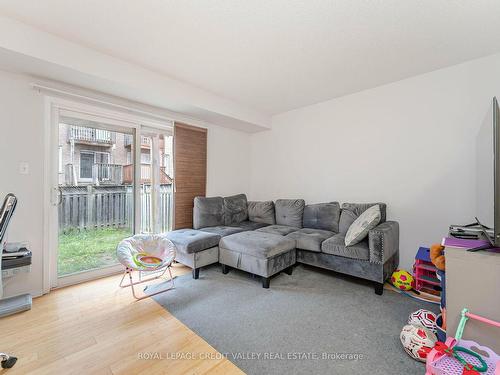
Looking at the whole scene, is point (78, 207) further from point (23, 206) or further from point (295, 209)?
point (295, 209)

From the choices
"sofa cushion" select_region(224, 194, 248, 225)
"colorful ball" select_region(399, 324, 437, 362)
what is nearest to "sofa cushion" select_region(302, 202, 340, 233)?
"sofa cushion" select_region(224, 194, 248, 225)

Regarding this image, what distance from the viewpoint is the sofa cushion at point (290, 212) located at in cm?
361

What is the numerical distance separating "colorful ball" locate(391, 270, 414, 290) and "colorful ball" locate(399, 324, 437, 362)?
0.94 meters

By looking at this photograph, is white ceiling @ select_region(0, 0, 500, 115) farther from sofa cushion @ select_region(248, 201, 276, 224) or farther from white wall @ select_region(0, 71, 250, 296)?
sofa cushion @ select_region(248, 201, 276, 224)

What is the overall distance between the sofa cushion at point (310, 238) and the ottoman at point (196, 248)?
3.21ft

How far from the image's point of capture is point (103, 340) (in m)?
1.69

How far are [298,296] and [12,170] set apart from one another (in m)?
3.09

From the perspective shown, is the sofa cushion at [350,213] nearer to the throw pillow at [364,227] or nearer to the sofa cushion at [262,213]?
the throw pillow at [364,227]

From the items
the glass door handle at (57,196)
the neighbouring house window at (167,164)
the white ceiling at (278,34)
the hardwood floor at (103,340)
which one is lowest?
the hardwood floor at (103,340)

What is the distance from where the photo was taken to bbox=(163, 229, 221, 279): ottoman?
8.87 feet

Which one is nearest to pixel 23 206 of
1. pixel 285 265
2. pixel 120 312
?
pixel 120 312

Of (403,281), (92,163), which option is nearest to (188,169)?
(92,163)

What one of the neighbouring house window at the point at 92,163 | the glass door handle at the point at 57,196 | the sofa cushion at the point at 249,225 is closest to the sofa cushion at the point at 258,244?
the sofa cushion at the point at 249,225

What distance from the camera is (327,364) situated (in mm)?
1463
